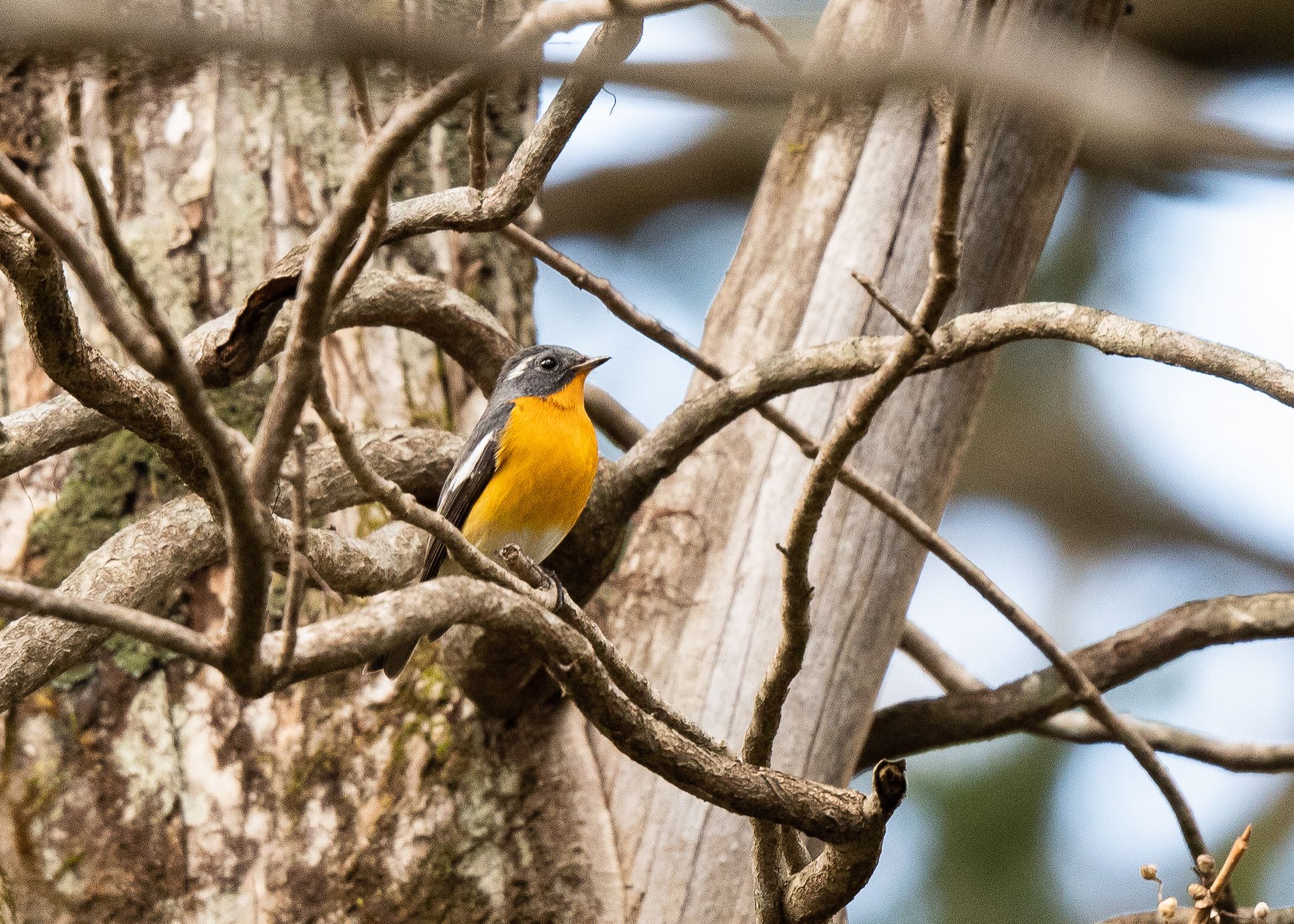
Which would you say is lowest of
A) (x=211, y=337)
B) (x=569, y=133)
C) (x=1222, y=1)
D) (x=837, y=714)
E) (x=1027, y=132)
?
(x=837, y=714)

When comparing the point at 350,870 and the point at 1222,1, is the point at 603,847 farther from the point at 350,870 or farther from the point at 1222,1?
the point at 1222,1

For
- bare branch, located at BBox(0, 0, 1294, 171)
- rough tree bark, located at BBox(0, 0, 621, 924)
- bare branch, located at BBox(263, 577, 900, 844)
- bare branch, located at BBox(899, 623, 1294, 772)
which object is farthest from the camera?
bare branch, located at BBox(899, 623, 1294, 772)

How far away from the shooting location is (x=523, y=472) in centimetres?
441

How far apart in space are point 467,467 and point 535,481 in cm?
37

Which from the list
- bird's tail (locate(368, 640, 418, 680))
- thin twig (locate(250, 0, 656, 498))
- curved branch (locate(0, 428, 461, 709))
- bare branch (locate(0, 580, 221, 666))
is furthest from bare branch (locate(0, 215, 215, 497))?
bird's tail (locate(368, 640, 418, 680))

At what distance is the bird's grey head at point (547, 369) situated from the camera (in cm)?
448

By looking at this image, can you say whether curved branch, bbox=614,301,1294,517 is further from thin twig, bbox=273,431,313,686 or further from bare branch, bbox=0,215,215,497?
bare branch, bbox=0,215,215,497

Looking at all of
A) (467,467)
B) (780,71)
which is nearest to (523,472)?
(467,467)

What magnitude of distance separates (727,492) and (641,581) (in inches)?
16.2

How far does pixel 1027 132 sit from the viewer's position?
3945 mm

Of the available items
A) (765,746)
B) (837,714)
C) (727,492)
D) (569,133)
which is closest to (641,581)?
(727,492)

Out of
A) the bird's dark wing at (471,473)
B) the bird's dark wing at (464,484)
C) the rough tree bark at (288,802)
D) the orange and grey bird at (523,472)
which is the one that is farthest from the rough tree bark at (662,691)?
the bird's dark wing at (471,473)

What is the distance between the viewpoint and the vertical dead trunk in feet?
12.3

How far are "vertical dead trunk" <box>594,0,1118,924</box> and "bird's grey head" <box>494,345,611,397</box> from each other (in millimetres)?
656
